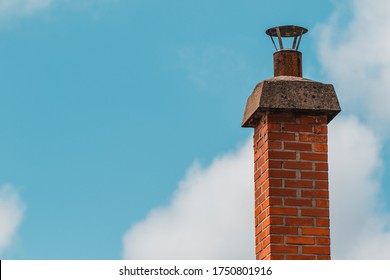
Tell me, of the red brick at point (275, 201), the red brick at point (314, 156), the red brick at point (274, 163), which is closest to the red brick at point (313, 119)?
the red brick at point (314, 156)

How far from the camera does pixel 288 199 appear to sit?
26.0 ft

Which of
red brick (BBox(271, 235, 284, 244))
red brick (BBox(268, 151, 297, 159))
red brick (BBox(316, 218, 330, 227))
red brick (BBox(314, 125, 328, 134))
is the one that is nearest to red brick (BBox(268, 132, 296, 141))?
red brick (BBox(268, 151, 297, 159))

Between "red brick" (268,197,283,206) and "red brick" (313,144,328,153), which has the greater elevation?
"red brick" (313,144,328,153)

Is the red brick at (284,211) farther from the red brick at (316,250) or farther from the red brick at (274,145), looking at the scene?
the red brick at (274,145)

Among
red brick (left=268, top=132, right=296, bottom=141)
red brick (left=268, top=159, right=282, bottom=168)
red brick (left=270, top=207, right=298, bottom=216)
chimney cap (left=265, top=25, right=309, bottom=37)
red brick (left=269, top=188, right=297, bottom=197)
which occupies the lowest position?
red brick (left=270, top=207, right=298, bottom=216)

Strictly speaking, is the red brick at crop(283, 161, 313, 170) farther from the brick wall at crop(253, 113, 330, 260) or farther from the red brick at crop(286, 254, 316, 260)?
the red brick at crop(286, 254, 316, 260)

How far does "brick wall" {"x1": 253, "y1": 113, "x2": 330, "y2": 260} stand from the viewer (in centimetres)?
786

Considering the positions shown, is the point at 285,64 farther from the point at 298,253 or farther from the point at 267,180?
the point at 298,253

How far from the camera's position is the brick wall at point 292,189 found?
309 inches

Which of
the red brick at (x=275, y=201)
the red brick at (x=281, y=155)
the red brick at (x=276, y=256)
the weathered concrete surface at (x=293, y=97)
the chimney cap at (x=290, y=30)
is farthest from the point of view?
the chimney cap at (x=290, y=30)

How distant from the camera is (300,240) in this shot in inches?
309
